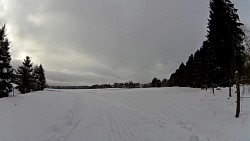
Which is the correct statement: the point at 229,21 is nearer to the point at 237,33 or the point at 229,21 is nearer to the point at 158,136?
the point at 237,33

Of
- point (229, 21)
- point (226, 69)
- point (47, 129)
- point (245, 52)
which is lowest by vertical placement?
point (47, 129)

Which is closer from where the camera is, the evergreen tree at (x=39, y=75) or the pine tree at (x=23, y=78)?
the pine tree at (x=23, y=78)

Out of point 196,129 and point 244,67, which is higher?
point 244,67

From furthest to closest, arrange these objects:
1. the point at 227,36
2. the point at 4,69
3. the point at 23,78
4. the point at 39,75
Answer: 1. the point at 39,75
2. the point at 23,78
3. the point at 4,69
4. the point at 227,36

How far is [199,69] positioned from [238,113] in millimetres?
38681

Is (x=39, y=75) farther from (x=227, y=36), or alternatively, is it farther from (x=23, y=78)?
(x=227, y=36)

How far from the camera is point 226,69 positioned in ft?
99.1

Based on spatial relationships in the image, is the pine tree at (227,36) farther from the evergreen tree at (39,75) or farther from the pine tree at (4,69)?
the evergreen tree at (39,75)

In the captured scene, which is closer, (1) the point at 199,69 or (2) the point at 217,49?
(2) the point at 217,49

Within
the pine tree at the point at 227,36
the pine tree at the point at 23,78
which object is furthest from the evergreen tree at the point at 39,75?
the pine tree at the point at 227,36

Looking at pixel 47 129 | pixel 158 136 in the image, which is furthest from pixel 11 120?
pixel 158 136

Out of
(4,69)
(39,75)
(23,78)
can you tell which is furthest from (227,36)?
(39,75)

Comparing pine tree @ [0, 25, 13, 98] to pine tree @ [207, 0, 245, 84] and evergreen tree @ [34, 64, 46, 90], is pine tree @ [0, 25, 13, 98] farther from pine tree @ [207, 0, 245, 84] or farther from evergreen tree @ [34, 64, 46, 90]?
evergreen tree @ [34, 64, 46, 90]

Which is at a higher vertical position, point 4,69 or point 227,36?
point 227,36
